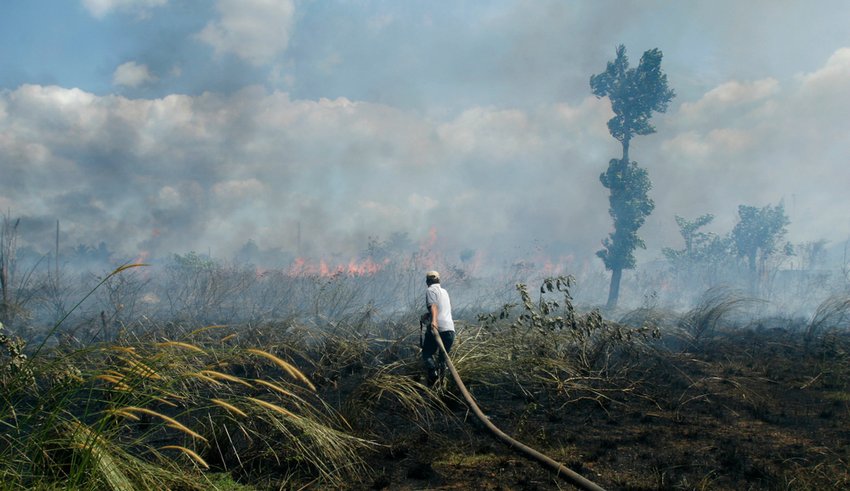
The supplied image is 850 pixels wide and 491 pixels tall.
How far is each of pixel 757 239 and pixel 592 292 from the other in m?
11.6

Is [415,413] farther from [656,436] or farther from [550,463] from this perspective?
[656,436]

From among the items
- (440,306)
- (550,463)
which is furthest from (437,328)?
(550,463)

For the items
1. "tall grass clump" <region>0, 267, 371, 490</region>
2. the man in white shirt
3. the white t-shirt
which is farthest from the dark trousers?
"tall grass clump" <region>0, 267, 371, 490</region>

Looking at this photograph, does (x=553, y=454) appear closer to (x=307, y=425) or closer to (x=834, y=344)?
(x=307, y=425)

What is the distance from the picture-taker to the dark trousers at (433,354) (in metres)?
6.62

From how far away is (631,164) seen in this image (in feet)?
93.4

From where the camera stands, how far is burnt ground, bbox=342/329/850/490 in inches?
174

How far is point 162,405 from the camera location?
7.00m

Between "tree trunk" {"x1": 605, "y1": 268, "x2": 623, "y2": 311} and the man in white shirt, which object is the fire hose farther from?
"tree trunk" {"x1": 605, "y1": 268, "x2": 623, "y2": 311}

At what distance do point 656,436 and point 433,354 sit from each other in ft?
8.94

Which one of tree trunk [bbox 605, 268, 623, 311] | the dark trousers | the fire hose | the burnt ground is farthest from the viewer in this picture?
tree trunk [bbox 605, 268, 623, 311]

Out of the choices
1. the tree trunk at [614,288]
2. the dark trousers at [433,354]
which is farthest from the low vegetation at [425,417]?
the tree trunk at [614,288]

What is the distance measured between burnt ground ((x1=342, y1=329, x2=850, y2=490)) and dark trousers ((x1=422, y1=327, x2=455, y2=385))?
0.96 ft

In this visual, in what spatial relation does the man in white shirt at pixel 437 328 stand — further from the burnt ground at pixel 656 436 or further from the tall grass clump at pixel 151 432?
the tall grass clump at pixel 151 432
